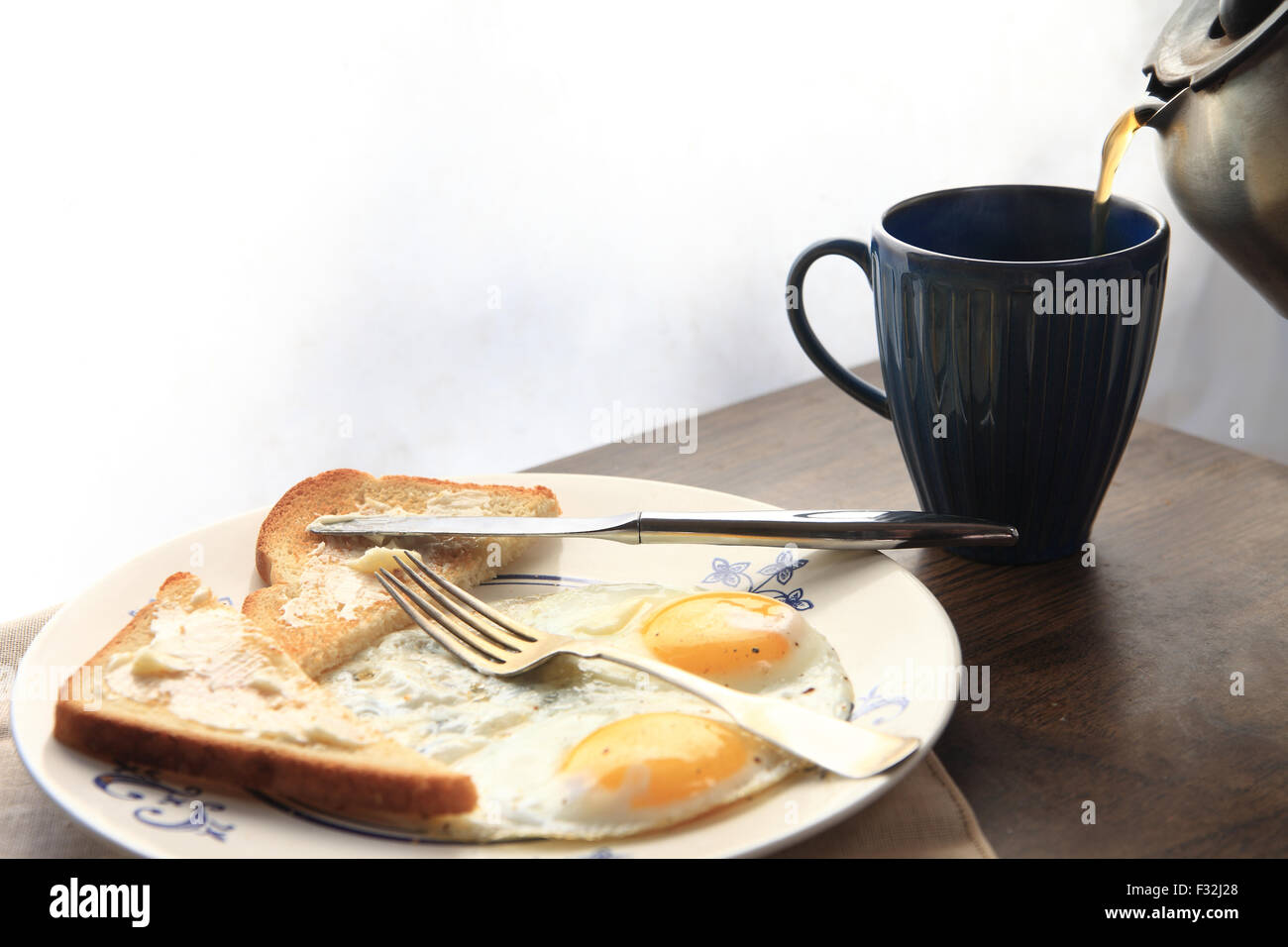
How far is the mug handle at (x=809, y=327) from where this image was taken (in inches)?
53.0

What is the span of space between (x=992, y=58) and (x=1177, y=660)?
2.29 m

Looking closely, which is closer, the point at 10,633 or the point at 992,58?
the point at 10,633

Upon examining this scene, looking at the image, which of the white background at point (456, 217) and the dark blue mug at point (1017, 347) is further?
the white background at point (456, 217)

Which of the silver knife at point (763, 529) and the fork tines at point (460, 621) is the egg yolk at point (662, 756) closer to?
the fork tines at point (460, 621)

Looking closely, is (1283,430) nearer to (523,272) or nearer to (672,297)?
(672,297)

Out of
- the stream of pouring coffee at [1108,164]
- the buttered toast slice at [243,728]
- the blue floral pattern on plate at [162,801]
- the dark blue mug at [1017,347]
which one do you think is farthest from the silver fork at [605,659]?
the stream of pouring coffee at [1108,164]

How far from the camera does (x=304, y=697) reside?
101 cm

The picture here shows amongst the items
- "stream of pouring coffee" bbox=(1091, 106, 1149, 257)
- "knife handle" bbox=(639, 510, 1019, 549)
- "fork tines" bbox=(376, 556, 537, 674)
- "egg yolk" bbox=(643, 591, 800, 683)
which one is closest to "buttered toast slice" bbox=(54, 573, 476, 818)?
"fork tines" bbox=(376, 556, 537, 674)

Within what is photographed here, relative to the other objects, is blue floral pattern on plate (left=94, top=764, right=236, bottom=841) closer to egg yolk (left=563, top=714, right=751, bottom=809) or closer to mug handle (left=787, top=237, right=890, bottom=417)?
egg yolk (left=563, top=714, right=751, bottom=809)

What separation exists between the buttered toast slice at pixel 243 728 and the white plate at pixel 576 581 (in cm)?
2

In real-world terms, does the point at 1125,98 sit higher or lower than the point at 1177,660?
higher
